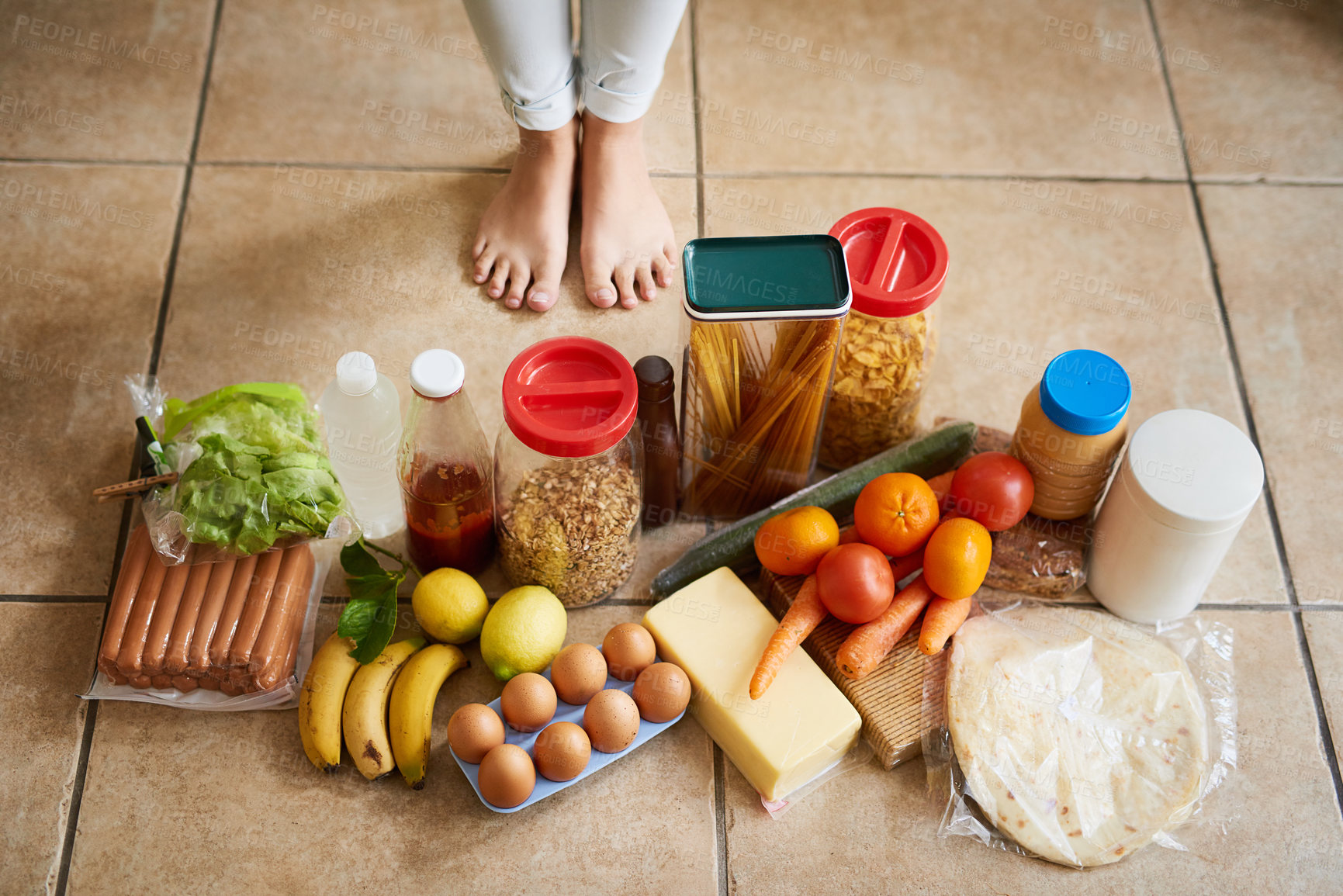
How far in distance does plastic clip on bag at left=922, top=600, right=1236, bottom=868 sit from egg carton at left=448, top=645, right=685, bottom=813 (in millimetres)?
274

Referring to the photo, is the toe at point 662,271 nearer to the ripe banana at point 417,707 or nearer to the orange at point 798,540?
the orange at point 798,540


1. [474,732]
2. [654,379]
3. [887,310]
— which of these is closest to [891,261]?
[887,310]

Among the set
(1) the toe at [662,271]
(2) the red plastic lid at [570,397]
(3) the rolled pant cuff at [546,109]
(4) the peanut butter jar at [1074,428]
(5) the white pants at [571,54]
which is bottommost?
(1) the toe at [662,271]

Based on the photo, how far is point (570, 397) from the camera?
0.96 meters

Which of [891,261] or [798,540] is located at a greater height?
[891,261]

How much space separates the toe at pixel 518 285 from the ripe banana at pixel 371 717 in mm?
506

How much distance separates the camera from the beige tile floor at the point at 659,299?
3.24ft

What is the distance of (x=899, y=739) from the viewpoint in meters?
1.00

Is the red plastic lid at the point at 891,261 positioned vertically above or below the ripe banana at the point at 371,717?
above

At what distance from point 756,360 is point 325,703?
1.74 ft

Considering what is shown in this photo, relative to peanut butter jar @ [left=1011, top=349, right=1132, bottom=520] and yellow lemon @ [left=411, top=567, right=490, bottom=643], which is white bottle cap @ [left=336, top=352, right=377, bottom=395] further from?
peanut butter jar @ [left=1011, top=349, right=1132, bottom=520]

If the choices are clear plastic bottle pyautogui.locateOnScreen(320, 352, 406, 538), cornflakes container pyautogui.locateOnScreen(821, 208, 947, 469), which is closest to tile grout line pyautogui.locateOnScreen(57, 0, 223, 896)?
clear plastic bottle pyautogui.locateOnScreen(320, 352, 406, 538)

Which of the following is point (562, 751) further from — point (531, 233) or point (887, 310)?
point (531, 233)

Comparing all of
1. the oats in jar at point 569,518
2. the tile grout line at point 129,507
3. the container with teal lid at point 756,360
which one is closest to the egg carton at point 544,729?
the oats in jar at point 569,518
